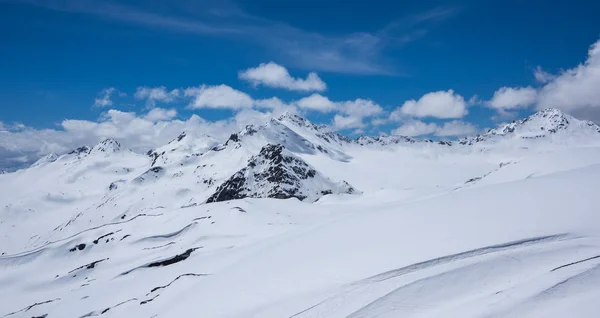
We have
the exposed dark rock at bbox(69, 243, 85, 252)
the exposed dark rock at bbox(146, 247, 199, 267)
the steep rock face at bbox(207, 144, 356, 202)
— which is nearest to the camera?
the exposed dark rock at bbox(146, 247, 199, 267)

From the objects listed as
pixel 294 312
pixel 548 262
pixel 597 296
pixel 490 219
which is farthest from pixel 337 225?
pixel 597 296

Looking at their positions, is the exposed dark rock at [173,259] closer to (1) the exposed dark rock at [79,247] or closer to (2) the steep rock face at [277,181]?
(1) the exposed dark rock at [79,247]

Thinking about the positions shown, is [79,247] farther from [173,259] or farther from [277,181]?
[277,181]

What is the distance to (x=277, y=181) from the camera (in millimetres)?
156000

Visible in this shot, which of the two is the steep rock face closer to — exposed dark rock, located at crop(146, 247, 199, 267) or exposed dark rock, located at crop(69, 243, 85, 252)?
exposed dark rock, located at crop(69, 243, 85, 252)

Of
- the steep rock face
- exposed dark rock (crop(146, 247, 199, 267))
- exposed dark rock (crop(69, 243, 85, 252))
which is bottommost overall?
exposed dark rock (crop(146, 247, 199, 267))

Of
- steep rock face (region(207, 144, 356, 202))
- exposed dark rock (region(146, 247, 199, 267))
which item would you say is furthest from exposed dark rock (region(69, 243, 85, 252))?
steep rock face (region(207, 144, 356, 202))

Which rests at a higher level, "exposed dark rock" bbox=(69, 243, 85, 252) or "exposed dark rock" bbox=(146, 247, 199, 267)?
"exposed dark rock" bbox=(69, 243, 85, 252)

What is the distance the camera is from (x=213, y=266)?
32.9m

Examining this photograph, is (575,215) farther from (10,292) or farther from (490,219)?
(10,292)

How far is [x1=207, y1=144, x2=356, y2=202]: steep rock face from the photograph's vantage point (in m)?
154

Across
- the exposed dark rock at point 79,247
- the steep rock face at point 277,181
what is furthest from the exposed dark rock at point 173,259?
the steep rock face at point 277,181

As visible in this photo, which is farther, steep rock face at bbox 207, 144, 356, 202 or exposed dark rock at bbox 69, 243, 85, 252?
steep rock face at bbox 207, 144, 356, 202

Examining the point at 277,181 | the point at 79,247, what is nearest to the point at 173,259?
the point at 79,247
